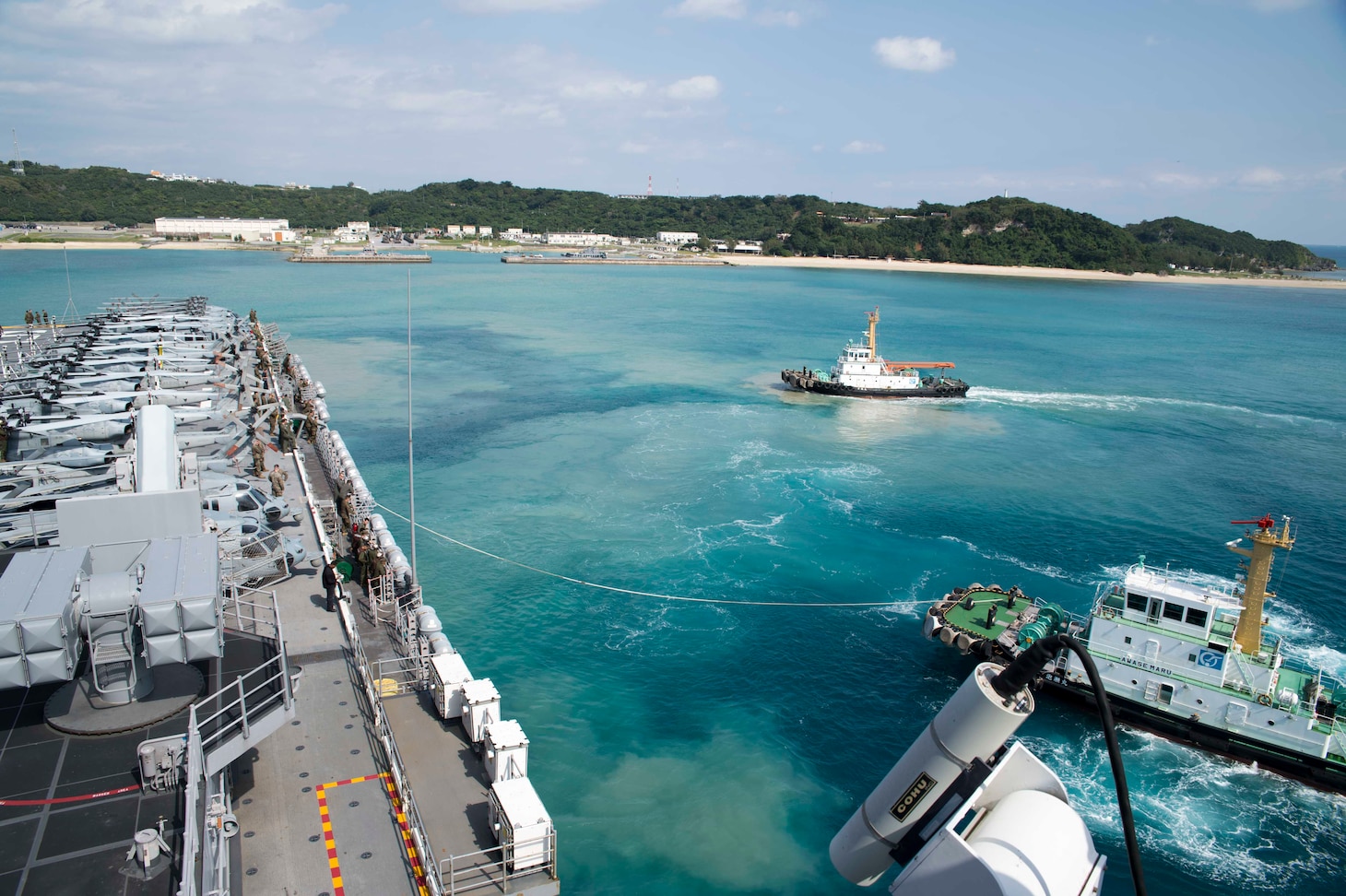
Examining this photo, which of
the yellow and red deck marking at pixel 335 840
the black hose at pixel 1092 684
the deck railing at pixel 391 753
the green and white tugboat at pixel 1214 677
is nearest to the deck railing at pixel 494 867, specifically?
the deck railing at pixel 391 753

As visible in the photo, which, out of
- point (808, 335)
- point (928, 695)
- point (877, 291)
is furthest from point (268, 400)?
point (877, 291)

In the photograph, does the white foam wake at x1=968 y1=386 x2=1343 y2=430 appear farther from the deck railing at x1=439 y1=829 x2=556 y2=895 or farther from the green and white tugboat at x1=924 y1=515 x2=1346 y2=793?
the deck railing at x1=439 y1=829 x2=556 y2=895

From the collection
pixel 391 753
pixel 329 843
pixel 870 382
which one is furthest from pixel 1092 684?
pixel 870 382

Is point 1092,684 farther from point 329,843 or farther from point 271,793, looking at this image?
point 271,793

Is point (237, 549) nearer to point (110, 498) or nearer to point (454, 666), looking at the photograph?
point (110, 498)

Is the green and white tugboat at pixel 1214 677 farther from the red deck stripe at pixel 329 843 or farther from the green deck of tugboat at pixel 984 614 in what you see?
the red deck stripe at pixel 329 843
